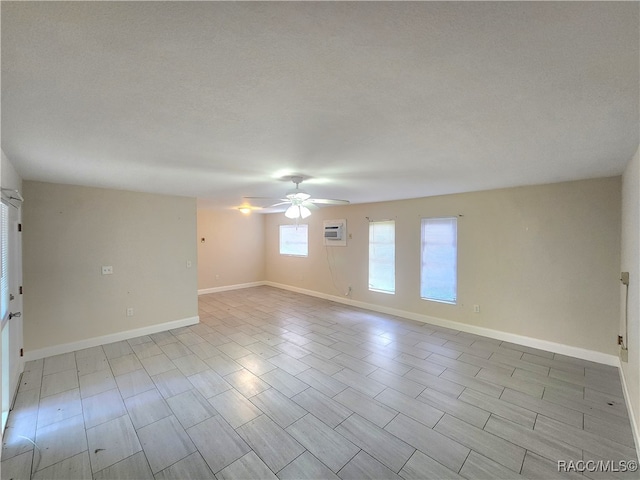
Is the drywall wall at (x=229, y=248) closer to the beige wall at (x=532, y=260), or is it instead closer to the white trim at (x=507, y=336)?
the white trim at (x=507, y=336)

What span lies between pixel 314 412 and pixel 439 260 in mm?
3498

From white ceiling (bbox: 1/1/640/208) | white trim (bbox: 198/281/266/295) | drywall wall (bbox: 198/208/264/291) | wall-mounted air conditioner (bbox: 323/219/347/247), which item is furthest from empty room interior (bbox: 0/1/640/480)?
drywall wall (bbox: 198/208/264/291)

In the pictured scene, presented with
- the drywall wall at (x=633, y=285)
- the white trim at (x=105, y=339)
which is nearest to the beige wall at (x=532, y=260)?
the drywall wall at (x=633, y=285)

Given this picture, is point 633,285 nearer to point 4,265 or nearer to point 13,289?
point 4,265

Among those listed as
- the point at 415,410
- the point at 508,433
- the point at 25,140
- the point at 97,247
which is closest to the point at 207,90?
the point at 25,140

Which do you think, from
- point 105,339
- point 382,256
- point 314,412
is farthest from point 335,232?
point 105,339

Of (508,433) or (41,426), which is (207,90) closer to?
(41,426)

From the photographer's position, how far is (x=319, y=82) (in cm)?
132

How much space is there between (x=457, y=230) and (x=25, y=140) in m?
5.34

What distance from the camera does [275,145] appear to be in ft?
7.23

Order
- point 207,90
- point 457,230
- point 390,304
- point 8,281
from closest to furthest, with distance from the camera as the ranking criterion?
point 207,90, point 8,281, point 457,230, point 390,304

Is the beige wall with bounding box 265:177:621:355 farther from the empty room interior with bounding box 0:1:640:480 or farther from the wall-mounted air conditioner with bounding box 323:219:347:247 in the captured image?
the wall-mounted air conditioner with bounding box 323:219:347:247

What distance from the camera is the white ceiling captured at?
0.93 m

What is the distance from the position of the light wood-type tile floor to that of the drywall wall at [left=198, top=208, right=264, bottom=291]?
3720 millimetres
